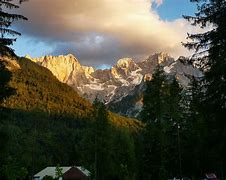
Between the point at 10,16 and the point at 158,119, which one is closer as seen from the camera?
the point at 10,16

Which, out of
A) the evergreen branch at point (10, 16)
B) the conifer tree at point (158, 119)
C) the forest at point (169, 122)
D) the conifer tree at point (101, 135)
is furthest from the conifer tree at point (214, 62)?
the conifer tree at point (101, 135)

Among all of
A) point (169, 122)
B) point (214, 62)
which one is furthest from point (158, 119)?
point (214, 62)

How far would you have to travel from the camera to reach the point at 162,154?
151 ft

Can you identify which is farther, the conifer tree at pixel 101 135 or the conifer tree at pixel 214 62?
the conifer tree at pixel 101 135

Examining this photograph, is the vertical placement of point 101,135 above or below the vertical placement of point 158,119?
above

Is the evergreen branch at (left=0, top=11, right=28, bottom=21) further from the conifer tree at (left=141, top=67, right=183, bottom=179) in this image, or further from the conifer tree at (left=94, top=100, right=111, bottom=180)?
the conifer tree at (left=94, top=100, right=111, bottom=180)

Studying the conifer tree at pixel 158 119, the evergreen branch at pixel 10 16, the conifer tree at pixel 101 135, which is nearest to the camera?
the evergreen branch at pixel 10 16

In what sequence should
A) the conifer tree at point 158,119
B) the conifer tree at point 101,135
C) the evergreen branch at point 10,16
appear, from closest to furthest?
1. the evergreen branch at point 10,16
2. the conifer tree at point 158,119
3. the conifer tree at point 101,135

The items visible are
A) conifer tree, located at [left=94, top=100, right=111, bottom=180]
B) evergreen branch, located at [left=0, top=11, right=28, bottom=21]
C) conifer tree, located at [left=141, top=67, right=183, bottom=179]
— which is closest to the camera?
evergreen branch, located at [left=0, top=11, right=28, bottom=21]

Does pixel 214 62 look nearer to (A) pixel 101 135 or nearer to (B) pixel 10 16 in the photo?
(B) pixel 10 16

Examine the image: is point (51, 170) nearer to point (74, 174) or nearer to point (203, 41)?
point (74, 174)

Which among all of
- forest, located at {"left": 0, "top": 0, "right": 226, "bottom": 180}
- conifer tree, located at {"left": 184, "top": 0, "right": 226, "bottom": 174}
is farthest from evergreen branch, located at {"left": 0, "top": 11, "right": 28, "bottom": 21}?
conifer tree, located at {"left": 184, "top": 0, "right": 226, "bottom": 174}

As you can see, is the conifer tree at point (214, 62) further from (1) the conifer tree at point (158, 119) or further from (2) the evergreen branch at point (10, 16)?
(1) the conifer tree at point (158, 119)

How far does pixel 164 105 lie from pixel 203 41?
20267mm
